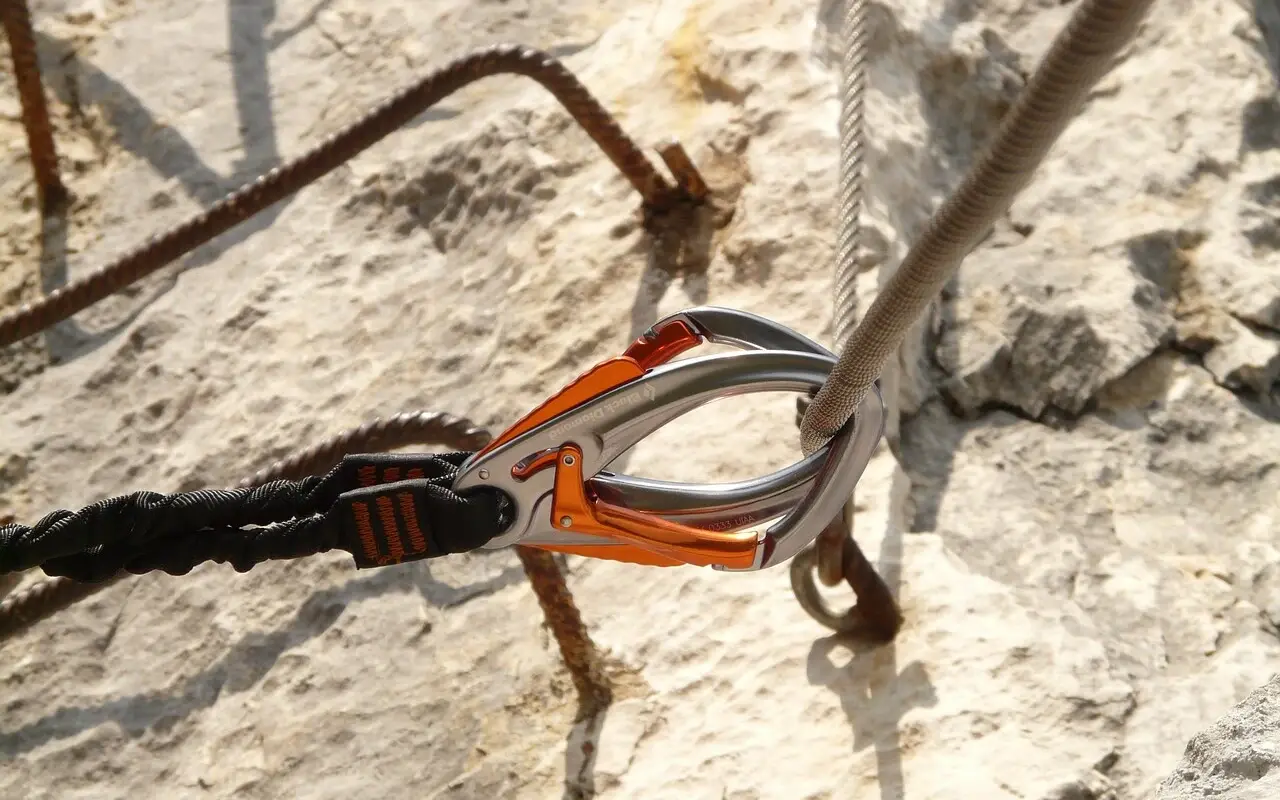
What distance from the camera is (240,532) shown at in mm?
1001

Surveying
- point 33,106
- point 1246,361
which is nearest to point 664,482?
point 1246,361

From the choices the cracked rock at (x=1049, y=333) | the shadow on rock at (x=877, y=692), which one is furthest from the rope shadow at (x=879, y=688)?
the cracked rock at (x=1049, y=333)

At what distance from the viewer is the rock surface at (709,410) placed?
4.52 ft

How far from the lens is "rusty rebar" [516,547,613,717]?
4.84ft

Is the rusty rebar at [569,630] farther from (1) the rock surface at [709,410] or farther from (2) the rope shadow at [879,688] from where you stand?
(2) the rope shadow at [879,688]

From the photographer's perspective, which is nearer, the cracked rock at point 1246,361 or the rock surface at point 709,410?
the rock surface at point 709,410

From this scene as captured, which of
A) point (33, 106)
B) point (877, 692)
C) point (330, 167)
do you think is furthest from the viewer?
point (33, 106)

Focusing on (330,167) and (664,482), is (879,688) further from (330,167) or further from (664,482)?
(330,167)

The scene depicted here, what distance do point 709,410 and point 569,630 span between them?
34cm

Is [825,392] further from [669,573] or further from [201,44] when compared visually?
[201,44]

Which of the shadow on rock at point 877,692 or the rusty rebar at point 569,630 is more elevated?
the rusty rebar at point 569,630

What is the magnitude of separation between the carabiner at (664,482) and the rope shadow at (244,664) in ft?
2.25

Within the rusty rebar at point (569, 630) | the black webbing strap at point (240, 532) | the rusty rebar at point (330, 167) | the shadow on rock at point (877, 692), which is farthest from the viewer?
the rusty rebar at point (330, 167)

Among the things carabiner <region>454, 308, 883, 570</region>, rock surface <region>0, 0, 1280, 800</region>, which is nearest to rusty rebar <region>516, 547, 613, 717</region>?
rock surface <region>0, 0, 1280, 800</region>
